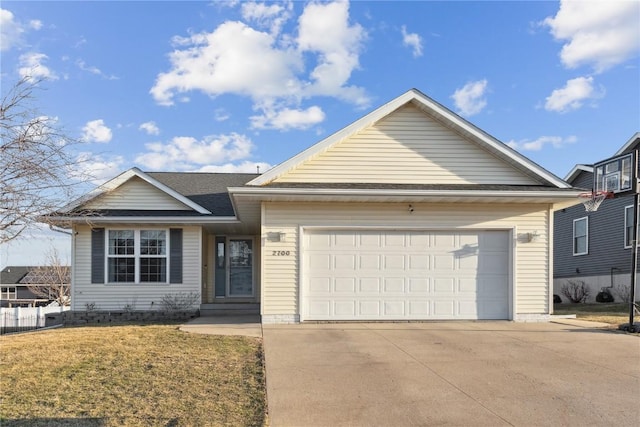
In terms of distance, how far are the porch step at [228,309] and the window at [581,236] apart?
580 inches

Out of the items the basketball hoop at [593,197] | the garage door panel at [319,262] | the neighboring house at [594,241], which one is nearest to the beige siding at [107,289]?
the garage door panel at [319,262]

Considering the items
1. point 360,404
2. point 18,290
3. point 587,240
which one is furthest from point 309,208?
point 18,290

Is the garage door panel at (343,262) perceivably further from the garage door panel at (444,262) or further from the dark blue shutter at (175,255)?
the dark blue shutter at (175,255)

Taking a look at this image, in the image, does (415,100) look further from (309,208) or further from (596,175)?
(596,175)

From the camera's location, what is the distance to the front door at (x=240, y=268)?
17219 mm

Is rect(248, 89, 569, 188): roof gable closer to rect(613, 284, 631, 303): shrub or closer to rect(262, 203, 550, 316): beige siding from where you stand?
rect(262, 203, 550, 316): beige siding

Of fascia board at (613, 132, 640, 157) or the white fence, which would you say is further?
fascia board at (613, 132, 640, 157)

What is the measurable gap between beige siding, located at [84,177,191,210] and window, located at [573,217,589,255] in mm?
16583

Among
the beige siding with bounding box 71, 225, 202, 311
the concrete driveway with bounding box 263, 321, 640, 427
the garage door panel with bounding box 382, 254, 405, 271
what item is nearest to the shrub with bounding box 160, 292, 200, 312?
the beige siding with bounding box 71, 225, 202, 311

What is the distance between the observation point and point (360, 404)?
587 cm

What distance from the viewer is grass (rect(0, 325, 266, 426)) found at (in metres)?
5.42

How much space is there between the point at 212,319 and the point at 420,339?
600 cm

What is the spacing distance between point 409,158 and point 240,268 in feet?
25.3

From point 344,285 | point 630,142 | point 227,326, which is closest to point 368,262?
point 344,285
